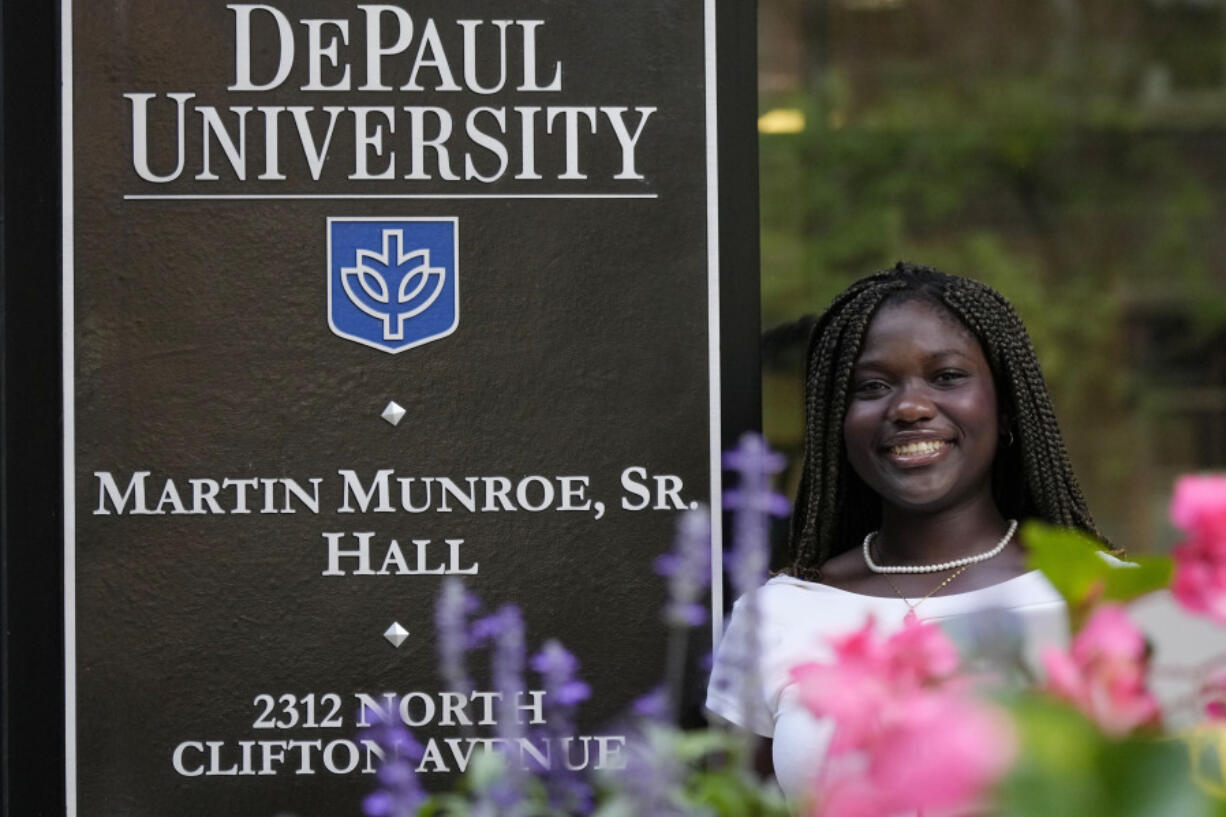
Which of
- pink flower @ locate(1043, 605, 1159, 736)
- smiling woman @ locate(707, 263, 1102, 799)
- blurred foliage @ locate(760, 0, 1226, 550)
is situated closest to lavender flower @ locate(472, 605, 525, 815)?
pink flower @ locate(1043, 605, 1159, 736)

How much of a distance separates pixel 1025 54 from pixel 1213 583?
12.1ft

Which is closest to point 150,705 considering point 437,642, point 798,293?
point 437,642

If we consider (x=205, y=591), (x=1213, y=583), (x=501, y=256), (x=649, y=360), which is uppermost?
(x=501, y=256)

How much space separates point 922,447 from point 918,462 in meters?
0.02

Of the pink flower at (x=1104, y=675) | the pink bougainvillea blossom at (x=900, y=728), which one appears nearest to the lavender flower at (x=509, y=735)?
the pink bougainvillea blossom at (x=900, y=728)

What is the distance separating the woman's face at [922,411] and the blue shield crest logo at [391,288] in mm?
787

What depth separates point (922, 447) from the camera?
2.37 meters

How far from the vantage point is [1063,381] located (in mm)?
4234

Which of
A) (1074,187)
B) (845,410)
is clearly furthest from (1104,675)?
(1074,187)

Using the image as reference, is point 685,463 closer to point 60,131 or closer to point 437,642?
point 437,642

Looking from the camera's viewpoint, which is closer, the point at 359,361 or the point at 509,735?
the point at 509,735

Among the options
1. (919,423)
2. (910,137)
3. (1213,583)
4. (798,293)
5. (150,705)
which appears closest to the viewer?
(1213,583)

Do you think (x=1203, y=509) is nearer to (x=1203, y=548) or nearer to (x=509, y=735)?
(x=1203, y=548)

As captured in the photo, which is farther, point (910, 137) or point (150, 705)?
point (910, 137)
